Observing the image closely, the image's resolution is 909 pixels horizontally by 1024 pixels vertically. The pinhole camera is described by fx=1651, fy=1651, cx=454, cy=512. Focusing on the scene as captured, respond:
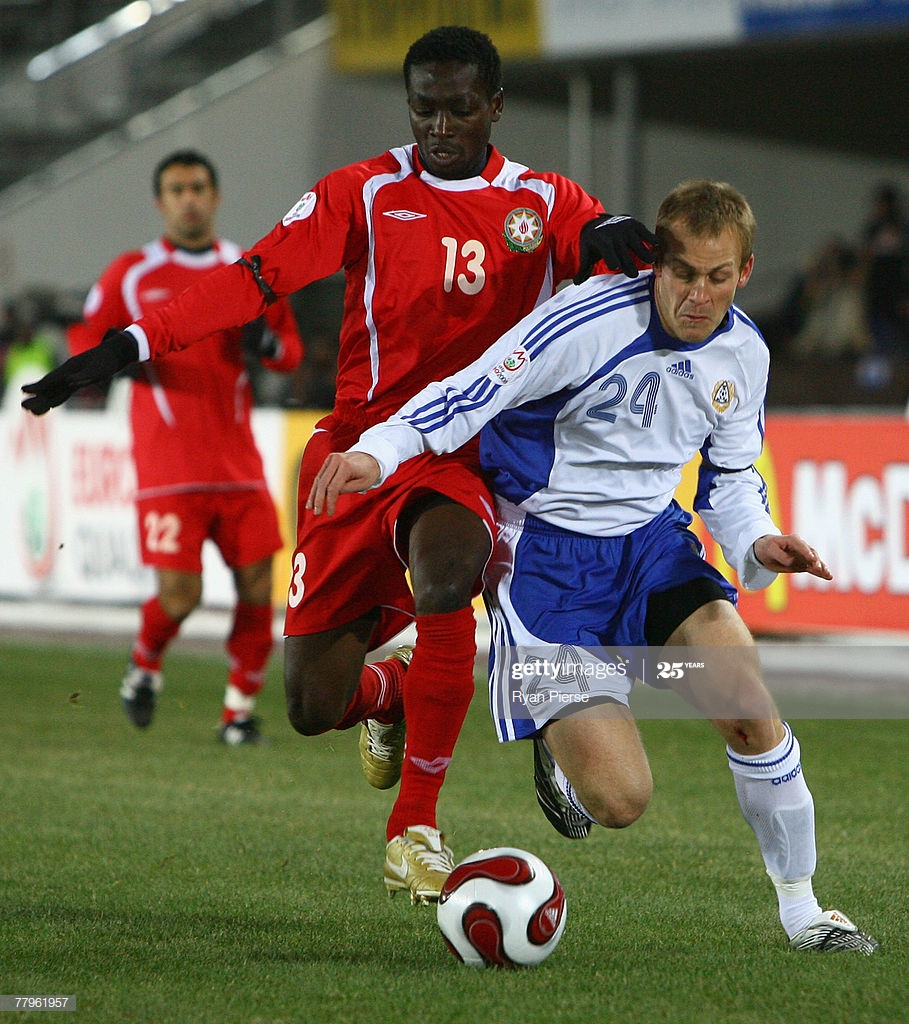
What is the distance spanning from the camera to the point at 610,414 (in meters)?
4.00

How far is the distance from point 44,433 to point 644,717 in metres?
5.91

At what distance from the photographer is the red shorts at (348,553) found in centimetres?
443

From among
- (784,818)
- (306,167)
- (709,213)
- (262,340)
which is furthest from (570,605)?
(306,167)

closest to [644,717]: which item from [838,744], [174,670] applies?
[838,744]

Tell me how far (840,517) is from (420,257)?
5291mm

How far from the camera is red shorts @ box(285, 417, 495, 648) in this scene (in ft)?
14.5

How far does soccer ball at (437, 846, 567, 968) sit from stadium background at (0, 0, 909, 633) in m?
7.37

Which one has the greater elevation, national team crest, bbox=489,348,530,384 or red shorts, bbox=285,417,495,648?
national team crest, bbox=489,348,530,384

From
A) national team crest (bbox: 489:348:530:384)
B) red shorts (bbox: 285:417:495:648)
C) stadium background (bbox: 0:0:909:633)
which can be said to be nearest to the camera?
national team crest (bbox: 489:348:530:384)

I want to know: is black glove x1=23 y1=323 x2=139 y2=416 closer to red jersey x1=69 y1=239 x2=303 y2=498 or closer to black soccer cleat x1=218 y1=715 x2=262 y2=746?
red jersey x1=69 y1=239 x2=303 y2=498

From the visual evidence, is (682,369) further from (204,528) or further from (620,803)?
(204,528)

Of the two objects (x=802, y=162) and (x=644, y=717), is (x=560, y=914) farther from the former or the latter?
(x=802, y=162)

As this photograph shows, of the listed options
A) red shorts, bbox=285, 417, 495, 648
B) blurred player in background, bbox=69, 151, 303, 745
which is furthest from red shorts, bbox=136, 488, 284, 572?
red shorts, bbox=285, 417, 495, 648

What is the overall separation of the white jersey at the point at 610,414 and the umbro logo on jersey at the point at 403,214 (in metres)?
0.62
